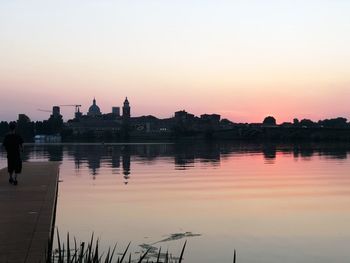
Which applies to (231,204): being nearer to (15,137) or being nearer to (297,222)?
(297,222)

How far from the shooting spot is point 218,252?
11250 mm

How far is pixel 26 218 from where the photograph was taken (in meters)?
11.5

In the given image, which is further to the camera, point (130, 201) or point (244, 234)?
point (130, 201)

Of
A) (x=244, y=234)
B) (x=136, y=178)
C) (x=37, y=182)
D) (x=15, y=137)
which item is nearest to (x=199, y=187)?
(x=136, y=178)

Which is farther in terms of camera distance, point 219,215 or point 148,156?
point 148,156

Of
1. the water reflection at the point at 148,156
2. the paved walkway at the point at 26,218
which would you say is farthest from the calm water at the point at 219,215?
the water reflection at the point at 148,156

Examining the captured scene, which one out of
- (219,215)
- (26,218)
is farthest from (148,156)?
(26,218)

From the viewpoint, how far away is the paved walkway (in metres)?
8.31

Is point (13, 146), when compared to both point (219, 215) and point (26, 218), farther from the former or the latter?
point (219, 215)

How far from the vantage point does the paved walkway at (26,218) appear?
27.3ft

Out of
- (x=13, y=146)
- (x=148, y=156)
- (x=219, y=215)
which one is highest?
(x=13, y=146)

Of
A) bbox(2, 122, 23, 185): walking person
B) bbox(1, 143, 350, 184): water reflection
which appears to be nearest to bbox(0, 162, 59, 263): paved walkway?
bbox(2, 122, 23, 185): walking person

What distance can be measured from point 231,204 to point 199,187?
17.8ft

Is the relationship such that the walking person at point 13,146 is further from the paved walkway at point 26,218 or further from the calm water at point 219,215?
the calm water at point 219,215
